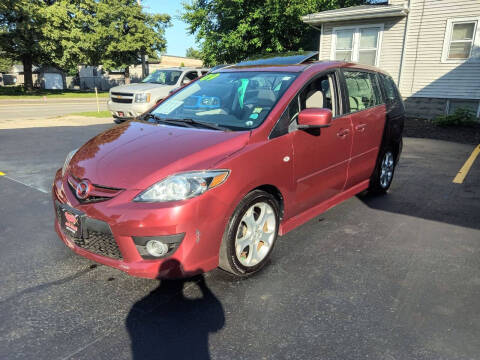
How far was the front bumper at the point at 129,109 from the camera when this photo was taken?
11.2m

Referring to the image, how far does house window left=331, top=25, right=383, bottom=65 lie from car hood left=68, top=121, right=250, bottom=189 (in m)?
13.3

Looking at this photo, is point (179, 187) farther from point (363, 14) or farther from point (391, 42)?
point (391, 42)

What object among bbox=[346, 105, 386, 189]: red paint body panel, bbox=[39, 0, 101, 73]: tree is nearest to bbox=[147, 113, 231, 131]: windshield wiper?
bbox=[346, 105, 386, 189]: red paint body panel

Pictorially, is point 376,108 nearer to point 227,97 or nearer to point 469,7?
point 227,97

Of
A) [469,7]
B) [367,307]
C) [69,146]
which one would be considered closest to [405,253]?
[367,307]

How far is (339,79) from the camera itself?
397cm

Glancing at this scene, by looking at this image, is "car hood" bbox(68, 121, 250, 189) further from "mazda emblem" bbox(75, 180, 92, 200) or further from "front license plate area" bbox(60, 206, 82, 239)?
"front license plate area" bbox(60, 206, 82, 239)

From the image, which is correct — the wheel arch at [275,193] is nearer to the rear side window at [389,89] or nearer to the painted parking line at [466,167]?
the rear side window at [389,89]

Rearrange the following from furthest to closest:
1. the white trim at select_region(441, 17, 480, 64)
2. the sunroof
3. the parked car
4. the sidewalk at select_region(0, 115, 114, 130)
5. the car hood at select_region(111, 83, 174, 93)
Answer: the white trim at select_region(441, 17, 480, 64) → the sidewalk at select_region(0, 115, 114, 130) → the car hood at select_region(111, 83, 174, 93) → the parked car → the sunroof

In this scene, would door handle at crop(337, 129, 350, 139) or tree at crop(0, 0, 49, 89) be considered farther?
tree at crop(0, 0, 49, 89)

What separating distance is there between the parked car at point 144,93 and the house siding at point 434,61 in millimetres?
8001

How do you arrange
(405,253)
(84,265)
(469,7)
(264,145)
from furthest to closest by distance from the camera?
(469,7)
(405,253)
(84,265)
(264,145)

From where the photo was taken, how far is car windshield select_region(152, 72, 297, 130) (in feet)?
10.8

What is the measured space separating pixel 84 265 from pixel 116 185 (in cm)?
106
